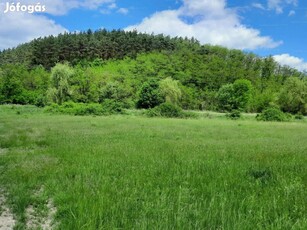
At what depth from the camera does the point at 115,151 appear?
52.7 feet

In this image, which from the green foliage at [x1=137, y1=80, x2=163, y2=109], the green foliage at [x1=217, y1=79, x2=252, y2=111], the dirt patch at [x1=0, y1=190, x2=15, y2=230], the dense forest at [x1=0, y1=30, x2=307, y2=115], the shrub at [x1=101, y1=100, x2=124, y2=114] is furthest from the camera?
the green foliage at [x1=217, y1=79, x2=252, y2=111]

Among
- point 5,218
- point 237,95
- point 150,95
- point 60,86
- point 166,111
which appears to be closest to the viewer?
point 5,218

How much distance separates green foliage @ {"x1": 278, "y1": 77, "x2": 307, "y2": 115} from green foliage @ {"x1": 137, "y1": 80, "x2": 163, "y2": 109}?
35.5 m

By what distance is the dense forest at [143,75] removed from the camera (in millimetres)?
97438

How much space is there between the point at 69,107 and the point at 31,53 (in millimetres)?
101243

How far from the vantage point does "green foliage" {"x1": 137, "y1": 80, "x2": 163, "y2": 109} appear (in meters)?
101

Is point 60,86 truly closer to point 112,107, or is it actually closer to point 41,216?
point 112,107

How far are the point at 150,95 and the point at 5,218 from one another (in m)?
95.4

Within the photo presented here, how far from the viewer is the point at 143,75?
148875 mm

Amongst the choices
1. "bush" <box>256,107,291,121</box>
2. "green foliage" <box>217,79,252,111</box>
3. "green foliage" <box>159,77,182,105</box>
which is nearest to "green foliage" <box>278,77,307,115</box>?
"green foliage" <box>217,79,252,111</box>

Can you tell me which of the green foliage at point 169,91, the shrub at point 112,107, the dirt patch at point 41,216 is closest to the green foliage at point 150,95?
the green foliage at point 169,91

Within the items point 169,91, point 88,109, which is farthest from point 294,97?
point 88,109

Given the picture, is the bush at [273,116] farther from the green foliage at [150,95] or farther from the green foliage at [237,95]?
the green foliage at [237,95]

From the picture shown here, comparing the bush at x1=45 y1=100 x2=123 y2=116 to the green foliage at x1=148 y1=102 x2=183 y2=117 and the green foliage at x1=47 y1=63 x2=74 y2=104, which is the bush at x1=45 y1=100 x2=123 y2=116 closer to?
the green foliage at x1=148 y1=102 x2=183 y2=117
